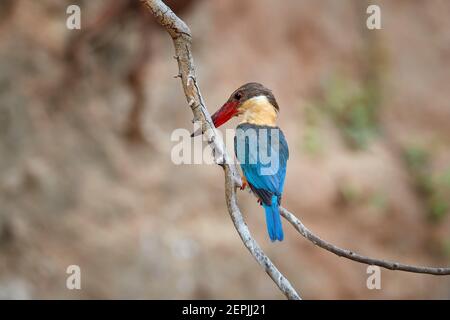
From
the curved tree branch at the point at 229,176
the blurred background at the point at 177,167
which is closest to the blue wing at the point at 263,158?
the curved tree branch at the point at 229,176

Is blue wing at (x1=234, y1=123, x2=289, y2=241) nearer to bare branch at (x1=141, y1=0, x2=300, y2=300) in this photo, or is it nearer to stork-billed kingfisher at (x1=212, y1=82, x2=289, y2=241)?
stork-billed kingfisher at (x1=212, y1=82, x2=289, y2=241)

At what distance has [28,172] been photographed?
652 cm

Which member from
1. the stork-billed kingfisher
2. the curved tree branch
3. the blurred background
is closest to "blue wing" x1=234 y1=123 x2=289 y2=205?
the stork-billed kingfisher

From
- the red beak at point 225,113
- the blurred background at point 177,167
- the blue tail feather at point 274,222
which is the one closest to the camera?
the blue tail feather at point 274,222

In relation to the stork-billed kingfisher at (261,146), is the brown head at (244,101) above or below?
above

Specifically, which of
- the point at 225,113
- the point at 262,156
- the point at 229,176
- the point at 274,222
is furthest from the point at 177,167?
the point at 229,176

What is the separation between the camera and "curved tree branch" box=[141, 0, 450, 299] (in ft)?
9.39

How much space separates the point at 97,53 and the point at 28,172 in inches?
45.1

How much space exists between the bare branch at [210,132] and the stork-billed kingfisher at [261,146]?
0.15 meters

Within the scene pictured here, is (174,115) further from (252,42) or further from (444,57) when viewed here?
(444,57)

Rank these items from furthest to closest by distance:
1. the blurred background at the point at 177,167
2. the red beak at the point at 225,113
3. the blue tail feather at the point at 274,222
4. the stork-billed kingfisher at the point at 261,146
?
the blurred background at the point at 177,167 < the red beak at the point at 225,113 < the stork-billed kingfisher at the point at 261,146 < the blue tail feather at the point at 274,222

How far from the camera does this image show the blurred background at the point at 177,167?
6.52 meters

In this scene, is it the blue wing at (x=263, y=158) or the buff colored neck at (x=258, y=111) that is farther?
the buff colored neck at (x=258, y=111)

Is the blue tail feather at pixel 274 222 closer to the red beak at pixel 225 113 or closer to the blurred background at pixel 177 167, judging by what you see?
the red beak at pixel 225 113
